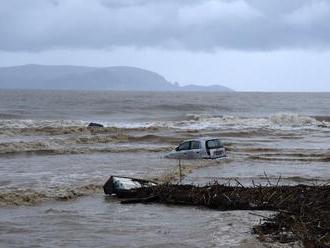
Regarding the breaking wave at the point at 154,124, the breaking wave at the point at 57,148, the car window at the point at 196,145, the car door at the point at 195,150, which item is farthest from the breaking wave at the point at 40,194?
the breaking wave at the point at 154,124

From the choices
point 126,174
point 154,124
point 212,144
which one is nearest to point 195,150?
point 212,144

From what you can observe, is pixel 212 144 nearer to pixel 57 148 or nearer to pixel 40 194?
pixel 57 148

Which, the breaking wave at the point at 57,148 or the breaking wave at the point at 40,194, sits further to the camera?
the breaking wave at the point at 57,148

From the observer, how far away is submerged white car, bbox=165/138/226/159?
25719 mm

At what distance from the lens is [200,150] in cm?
2577

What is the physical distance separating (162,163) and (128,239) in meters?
14.6

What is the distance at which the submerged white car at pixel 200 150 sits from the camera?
84.4ft

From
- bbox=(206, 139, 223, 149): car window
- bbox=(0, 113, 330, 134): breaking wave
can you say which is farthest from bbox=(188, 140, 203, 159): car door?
bbox=(0, 113, 330, 134): breaking wave

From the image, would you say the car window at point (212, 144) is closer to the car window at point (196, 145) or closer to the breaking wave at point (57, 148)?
the car window at point (196, 145)

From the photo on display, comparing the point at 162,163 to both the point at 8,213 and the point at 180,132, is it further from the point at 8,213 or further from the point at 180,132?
the point at 180,132

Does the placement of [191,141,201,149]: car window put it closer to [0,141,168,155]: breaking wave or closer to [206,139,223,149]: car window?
[206,139,223,149]: car window

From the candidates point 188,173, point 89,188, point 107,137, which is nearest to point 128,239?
point 89,188

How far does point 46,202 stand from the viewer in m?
15.2

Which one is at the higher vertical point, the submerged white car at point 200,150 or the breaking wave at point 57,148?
the submerged white car at point 200,150
